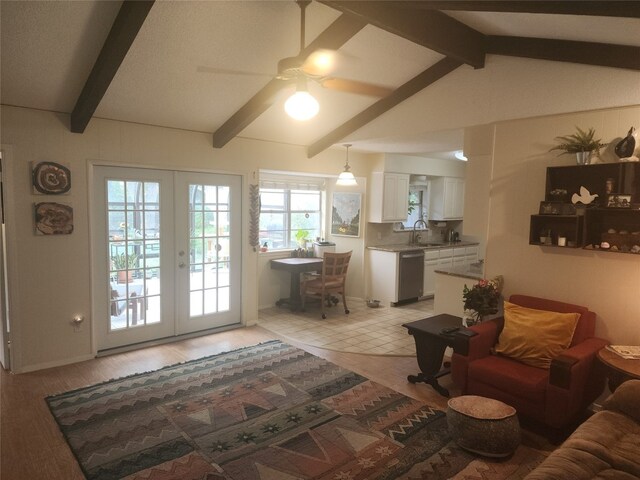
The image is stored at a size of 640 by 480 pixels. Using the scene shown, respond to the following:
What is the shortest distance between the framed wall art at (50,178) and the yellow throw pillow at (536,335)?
4.09m

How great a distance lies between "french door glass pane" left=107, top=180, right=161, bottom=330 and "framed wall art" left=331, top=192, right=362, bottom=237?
316 centimetres

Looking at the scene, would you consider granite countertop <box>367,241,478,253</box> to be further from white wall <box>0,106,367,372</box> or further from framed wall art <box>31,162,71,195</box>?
framed wall art <box>31,162,71,195</box>

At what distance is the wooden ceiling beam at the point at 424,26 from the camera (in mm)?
2734

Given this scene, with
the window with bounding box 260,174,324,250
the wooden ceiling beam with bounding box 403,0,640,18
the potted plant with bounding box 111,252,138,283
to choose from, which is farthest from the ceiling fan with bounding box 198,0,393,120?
the window with bounding box 260,174,324,250

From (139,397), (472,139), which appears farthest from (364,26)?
(139,397)

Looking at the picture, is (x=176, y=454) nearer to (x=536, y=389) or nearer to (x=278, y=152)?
(x=536, y=389)

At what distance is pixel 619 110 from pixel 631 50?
417 millimetres

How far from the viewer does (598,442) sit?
2.13 metres

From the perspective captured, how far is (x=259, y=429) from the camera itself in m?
2.98

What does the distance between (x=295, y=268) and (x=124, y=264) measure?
2.30 m

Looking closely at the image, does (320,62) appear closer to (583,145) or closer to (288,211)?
(583,145)

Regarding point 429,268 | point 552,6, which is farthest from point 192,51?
point 429,268

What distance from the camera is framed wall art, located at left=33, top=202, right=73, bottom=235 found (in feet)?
12.4

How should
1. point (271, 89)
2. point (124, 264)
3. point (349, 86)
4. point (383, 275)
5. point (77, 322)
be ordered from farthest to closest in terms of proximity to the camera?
point (383, 275), point (124, 264), point (77, 322), point (271, 89), point (349, 86)
